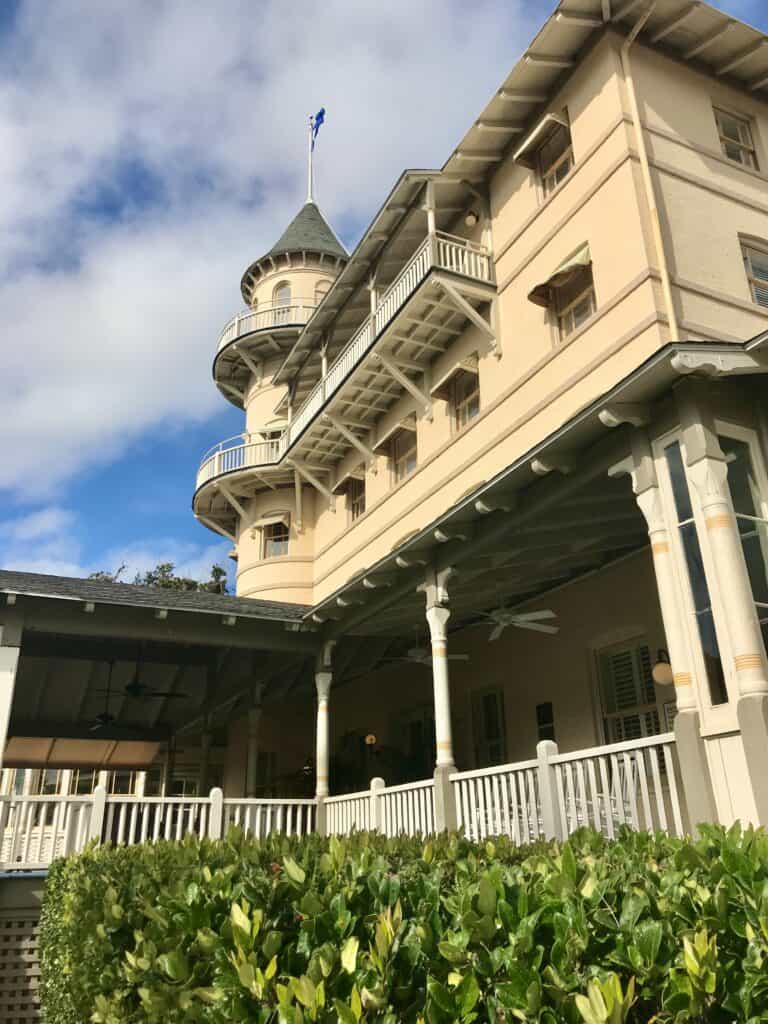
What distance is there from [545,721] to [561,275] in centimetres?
694

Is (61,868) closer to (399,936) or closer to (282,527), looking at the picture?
(399,936)

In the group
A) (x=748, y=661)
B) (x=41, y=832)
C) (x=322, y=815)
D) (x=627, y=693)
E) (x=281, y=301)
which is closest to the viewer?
(x=748, y=661)

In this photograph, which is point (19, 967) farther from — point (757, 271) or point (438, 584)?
point (757, 271)

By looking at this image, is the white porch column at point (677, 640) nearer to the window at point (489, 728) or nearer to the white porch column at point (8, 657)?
the window at point (489, 728)

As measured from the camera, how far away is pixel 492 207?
1498cm

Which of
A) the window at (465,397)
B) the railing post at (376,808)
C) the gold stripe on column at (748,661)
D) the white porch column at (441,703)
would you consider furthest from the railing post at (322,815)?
the gold stripe on column at (748,661)

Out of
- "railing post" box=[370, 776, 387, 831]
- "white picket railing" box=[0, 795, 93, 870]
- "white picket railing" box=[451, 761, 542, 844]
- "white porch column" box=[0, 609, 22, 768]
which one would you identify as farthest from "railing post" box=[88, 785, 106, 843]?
"white picket railing" box=[451, 761, 542, 844]

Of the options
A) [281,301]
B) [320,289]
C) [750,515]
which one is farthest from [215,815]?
[320,289]

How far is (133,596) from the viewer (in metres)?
13.0

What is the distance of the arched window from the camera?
25922 mm

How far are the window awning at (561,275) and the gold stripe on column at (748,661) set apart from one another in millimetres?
7073

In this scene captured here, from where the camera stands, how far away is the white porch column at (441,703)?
9828mm

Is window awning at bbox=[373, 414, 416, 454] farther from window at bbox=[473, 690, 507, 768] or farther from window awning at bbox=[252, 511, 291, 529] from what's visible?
window at bbox=[473, 690, 507, 768]

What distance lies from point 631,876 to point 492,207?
13717mm
